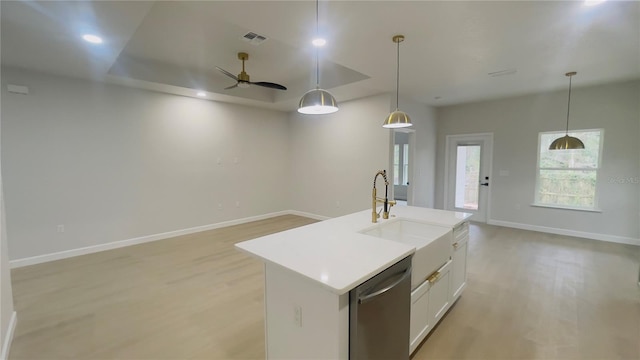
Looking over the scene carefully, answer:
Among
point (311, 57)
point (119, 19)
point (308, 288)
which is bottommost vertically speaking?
point (308, 288)

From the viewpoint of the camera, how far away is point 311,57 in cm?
413

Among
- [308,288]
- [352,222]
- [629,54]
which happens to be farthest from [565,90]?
[308,288]

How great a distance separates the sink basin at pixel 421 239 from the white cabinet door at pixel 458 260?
0.19 meters

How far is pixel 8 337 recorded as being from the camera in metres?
2.21

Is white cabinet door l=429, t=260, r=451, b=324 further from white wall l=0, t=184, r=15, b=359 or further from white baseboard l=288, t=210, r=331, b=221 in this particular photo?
white baseboard l=288, t=210, r=331, b=221

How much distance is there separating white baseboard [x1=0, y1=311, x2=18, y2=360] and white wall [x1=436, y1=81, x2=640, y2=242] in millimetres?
7406

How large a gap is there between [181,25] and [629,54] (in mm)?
5545

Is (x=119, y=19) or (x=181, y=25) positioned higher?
(x=181, y=25)

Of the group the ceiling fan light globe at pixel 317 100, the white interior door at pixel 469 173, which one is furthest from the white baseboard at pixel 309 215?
the ceiling fan light globe at pixel 317 100

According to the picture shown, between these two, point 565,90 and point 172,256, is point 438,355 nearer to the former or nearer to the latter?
point 172,256

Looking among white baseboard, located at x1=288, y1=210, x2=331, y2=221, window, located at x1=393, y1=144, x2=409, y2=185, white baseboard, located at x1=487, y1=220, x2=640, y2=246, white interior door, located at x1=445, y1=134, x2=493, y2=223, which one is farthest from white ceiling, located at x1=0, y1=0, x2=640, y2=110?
window, located at x1=393, y1=144, x2=409, y2=185

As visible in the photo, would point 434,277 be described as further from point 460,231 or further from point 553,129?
point 553,129

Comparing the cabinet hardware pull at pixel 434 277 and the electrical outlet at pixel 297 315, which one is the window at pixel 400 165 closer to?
the cabinet hardware pull at pixel 434 277

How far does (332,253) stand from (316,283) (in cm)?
38
